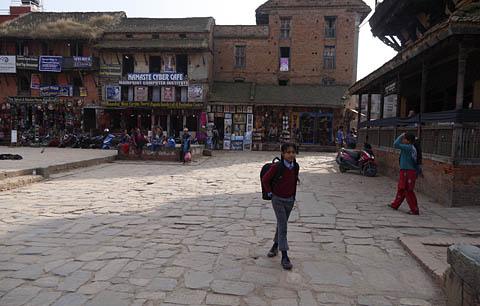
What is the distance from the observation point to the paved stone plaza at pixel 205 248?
10.0 feet

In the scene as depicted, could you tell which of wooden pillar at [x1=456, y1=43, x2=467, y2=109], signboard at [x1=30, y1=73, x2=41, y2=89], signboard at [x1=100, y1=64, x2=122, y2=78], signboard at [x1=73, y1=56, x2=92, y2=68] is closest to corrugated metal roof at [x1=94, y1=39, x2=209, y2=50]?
signboard at [x1=73, y1=56, x2=92, y2=68]

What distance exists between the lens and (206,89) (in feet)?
83.6

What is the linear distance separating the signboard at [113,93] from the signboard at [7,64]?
24.8 ft

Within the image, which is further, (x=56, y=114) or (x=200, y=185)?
(x=56, y=114)

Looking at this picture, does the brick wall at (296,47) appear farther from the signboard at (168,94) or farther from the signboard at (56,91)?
the signboard at (56,91)

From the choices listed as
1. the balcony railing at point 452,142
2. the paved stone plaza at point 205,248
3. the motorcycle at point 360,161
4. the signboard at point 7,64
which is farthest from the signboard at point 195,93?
the balcony railing at point 452,142

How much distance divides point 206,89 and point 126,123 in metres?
7.22

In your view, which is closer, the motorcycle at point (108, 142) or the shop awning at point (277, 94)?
the motorcycle at point (108, 142)

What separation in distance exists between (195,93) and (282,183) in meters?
22.4

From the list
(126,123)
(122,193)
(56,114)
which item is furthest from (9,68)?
(122,193)

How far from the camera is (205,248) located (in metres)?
4.22

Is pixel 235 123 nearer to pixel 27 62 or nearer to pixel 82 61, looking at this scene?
pixel 82 61

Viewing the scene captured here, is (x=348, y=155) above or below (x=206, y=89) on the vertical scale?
below

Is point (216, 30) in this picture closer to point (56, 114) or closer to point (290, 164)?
point (56, 114)
